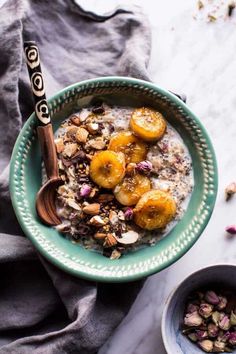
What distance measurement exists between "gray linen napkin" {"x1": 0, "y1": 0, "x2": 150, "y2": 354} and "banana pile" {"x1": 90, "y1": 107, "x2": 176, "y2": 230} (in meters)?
0.14

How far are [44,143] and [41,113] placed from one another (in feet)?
0.21

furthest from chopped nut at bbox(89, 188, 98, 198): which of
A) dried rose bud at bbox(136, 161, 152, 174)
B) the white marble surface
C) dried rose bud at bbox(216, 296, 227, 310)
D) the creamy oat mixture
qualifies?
dried rose bud at bbox(216, 296, 227, 310)

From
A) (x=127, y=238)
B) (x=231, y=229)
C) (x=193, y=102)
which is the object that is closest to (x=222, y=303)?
(x=231, y=229)

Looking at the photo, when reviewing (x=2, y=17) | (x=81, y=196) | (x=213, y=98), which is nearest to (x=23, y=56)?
(x=2, y=17)

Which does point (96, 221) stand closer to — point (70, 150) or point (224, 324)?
point (70, 150)

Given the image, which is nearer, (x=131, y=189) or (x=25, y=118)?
(x=131, y=189)

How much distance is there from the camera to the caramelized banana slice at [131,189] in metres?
1.40

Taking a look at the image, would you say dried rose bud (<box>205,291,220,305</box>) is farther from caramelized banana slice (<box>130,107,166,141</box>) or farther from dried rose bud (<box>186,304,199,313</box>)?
caramelized banana slice (<box>130,107,166,141</box>)

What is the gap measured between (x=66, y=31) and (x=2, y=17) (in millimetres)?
156

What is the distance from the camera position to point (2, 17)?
1.50m

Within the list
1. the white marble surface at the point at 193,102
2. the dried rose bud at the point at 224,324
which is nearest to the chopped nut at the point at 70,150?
the white marble surface at the point at 193,102

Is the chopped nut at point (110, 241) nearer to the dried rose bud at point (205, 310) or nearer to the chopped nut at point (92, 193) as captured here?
the chopped nut at point (92, 193)

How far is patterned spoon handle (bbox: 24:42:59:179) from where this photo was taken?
1.36 m

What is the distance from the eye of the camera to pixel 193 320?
146cm
